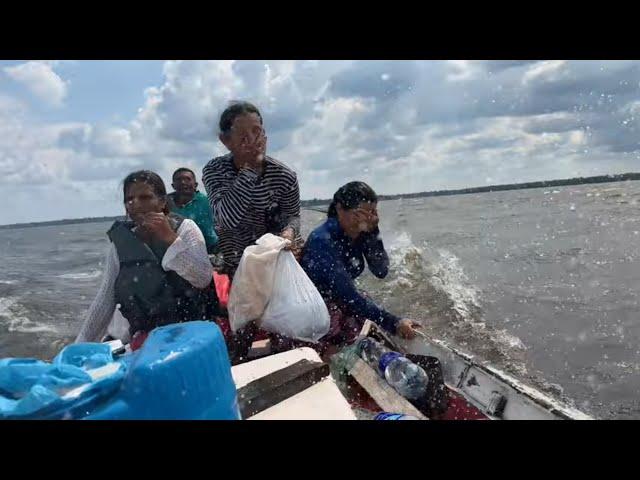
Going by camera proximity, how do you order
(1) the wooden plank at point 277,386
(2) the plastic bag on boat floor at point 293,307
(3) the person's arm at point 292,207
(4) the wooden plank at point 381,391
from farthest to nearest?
1. (3) the person's arm at point 292,207
2. (2) the plastic bag on boat floor at point 293,307
3. (4) the wooden plank at point 381,391
4. (1) the wooden plank at point 277,386

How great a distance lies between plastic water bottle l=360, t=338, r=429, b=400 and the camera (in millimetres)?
2713

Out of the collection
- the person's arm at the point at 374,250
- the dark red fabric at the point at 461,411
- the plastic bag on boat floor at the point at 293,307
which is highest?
the person's arm at the point at 374,250

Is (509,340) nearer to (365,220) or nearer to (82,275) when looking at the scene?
(365,220)

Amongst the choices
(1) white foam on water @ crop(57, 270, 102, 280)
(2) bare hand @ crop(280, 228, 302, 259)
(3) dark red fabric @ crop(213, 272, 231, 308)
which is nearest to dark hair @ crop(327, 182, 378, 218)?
(2) bare hand @ crop(280, 228, 302, 259)

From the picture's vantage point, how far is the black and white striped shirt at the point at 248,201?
3.69 m

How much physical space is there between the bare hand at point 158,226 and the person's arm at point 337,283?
1134mm

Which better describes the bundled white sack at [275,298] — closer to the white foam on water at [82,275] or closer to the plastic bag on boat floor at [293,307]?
the plastic bag on boat floor at [293,307]

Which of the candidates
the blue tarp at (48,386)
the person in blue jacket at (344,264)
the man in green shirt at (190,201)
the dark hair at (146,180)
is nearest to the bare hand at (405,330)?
the person in blue jacket at (344,264)

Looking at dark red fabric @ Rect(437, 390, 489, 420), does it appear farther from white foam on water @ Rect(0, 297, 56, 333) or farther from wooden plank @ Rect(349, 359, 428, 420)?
white foam on water @ Rect(0, 297, 56, 333)

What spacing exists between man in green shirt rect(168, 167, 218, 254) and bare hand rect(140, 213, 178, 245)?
7.94ft

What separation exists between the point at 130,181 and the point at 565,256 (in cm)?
1390

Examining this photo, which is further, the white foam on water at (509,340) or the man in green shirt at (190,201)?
the white foam on water at (509,340)

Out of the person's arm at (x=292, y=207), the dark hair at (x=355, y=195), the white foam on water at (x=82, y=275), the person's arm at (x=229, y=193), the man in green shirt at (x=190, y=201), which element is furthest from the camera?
the white foam on water at (x=82, y=275)

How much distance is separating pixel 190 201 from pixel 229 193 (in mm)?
2475
